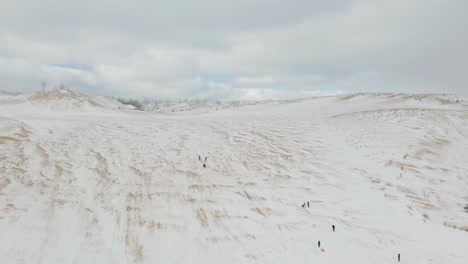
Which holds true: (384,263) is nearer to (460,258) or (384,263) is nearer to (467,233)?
(460,258)

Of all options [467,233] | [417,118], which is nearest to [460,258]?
[467,233]

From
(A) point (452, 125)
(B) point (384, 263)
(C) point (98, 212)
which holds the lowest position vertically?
(B) point (384, 263)

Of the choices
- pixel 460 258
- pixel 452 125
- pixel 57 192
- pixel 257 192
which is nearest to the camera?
pixel 460 258

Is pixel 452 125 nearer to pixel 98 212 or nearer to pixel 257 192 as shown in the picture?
pixel 257 192

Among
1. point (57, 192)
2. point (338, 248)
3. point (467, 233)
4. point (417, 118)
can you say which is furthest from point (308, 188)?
point (417, 118)

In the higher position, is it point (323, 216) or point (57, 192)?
point (57, 192)

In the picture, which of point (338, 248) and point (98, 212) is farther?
point (98, 212)

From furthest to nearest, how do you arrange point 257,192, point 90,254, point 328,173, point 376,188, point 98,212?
point 328,173 < point 376,188 < point 257,192 < point 98,212 < point 90,254
